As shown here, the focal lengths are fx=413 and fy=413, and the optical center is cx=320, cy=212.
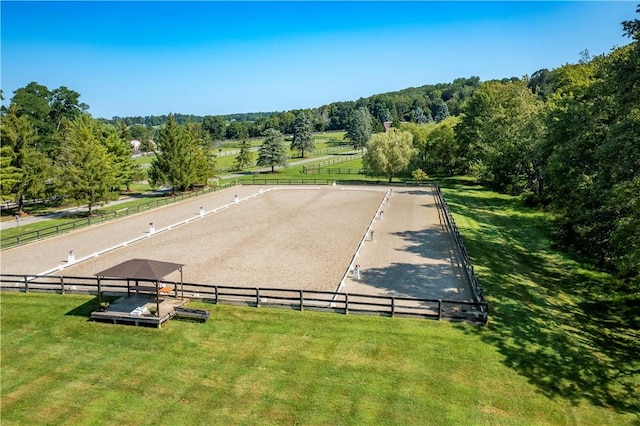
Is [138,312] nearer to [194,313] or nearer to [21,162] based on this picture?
[194,313]

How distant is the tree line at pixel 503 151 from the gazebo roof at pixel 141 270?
663 inches

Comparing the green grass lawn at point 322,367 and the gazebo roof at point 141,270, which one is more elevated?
the gazebo roof at point 141,270

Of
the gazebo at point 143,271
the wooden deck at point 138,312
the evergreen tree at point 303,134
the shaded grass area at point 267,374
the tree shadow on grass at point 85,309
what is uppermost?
the evergreen tree at point 303,134

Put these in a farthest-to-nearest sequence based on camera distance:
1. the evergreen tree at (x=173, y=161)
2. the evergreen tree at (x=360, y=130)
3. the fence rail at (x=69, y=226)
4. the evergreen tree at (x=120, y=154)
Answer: the evergreen tree at (x=360, y=130) < the evergreen tree at (x=120, y=154) < the evergreen tree at (x=173, y=161) < the fence rail at (x=69, y=226)

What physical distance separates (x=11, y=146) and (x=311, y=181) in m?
36.3

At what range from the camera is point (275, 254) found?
83.4 ft

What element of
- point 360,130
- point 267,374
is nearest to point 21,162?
point 267,374

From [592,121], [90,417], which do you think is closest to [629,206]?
[592,121]

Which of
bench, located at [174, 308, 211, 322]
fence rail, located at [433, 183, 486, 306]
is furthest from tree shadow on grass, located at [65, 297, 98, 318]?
fence rail, located at [433, 183, 486, 306]

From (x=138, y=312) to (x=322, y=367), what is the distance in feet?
25.9

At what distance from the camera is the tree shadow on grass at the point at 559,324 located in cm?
1241

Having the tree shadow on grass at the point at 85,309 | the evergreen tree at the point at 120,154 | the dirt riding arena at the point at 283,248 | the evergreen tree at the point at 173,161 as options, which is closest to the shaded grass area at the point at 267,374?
the tree shadow on grass at the point at 85,309

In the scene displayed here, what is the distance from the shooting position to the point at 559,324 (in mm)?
16359

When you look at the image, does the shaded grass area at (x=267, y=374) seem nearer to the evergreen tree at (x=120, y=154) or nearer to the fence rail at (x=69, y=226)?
the fence rail at (x=69, y=226)
